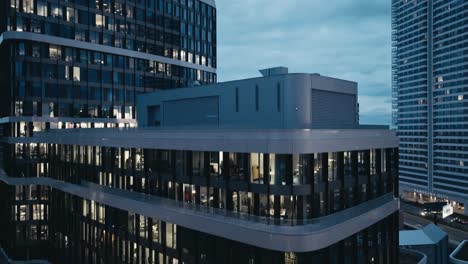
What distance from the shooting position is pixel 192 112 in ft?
154

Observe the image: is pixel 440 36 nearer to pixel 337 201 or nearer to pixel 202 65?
→ pixel 202 65

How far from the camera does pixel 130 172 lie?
43344 mm

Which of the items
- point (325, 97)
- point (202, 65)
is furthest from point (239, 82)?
point (202, 65)

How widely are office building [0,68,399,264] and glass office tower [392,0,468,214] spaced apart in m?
90.9

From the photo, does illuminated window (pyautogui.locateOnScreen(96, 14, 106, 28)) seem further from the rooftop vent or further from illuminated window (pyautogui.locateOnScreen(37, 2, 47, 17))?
the rooftop vent

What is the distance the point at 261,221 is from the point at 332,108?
16.6 metres

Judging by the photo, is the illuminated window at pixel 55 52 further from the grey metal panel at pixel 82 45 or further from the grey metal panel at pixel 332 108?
the grey metal panel at pixel 332 108

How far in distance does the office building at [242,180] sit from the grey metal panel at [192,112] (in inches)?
5.5

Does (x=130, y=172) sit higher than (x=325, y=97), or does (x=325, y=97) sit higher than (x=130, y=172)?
(x=325, y=97)

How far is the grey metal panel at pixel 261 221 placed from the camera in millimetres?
27906

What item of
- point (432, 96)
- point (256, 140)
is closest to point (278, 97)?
point (256, 140)

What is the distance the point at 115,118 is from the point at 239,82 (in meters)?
44.4

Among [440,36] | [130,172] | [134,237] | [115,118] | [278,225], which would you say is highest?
[440,36]

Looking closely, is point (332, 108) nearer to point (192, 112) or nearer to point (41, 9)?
point (192, 112)
